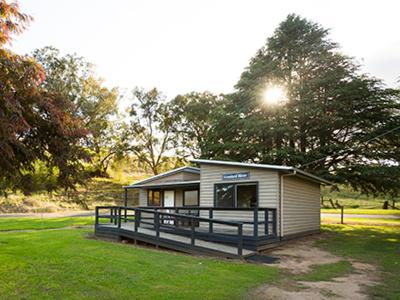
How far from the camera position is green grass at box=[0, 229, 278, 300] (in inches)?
207

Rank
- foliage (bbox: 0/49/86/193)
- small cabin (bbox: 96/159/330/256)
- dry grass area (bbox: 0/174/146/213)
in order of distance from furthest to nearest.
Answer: dry grass area (bbox: 0/174/146/213) → small cabin (bbox: 96/159/330/256) → foliage (bbox: 0/49/86/193)

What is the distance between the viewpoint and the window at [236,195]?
12484mm

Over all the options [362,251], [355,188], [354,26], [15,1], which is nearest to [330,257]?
[362,251]

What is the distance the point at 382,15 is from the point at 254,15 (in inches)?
192

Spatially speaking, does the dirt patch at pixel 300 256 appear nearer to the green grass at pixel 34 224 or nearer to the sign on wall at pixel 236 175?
the sign on wall at pixel 236 175

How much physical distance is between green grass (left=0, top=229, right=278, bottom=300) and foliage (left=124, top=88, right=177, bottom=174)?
99.1ft

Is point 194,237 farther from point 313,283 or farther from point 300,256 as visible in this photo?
point 313,283

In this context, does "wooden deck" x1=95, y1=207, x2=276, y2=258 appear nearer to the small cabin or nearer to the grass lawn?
the small cabin

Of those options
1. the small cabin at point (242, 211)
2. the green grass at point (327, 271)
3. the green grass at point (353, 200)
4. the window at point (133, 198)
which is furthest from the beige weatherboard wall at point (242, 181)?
the green grass at point (353, 200)

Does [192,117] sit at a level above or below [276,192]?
above

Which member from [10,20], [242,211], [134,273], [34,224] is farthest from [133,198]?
[10,20]

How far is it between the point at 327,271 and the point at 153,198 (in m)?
14.0

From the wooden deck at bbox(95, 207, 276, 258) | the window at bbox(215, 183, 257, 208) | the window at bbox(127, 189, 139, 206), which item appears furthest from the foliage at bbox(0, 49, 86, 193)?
the window at bbox(127, 189, 139, 206)

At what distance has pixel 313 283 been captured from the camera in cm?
659
